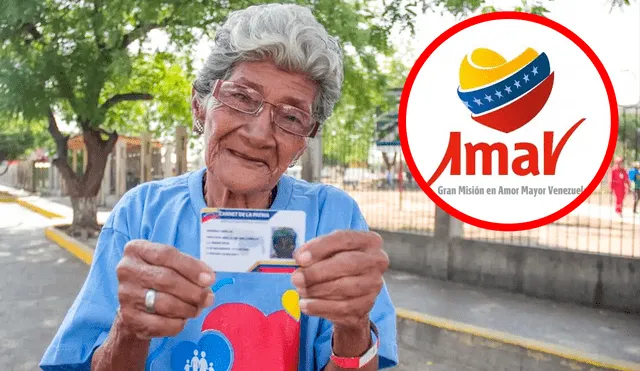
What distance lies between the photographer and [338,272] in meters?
1.28

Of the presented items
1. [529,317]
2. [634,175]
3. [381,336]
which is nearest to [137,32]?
[529,317]

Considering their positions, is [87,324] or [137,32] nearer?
[87,324]

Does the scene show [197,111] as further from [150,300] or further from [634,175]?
[634,175]

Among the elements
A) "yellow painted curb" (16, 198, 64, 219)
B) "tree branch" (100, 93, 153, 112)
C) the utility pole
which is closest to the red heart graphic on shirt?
the utility pole

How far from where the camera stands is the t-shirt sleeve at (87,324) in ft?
4.97

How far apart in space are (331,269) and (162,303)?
35 cm

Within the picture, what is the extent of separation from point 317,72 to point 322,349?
0.74 meters

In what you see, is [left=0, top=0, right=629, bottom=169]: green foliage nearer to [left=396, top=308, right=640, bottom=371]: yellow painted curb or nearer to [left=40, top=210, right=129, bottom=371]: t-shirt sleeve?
[left=396, top=308, right=640, bottom=371]: yellow painted curb

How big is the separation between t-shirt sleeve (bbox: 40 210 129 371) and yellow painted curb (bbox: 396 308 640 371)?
171 inches

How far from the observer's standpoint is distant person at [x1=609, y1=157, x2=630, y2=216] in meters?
6.76

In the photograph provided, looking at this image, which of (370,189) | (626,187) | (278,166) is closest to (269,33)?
(278,166)

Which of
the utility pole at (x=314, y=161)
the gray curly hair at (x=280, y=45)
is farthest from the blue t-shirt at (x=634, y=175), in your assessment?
the gray curly hair at (x=280, y=45)

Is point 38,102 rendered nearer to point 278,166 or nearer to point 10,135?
point 278,166

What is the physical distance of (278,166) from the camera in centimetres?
158
